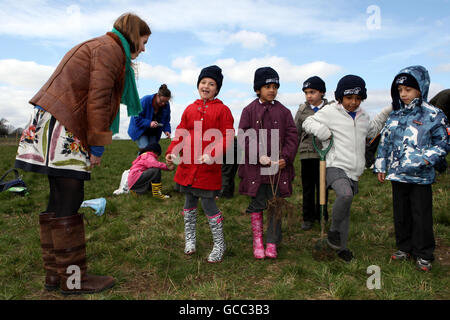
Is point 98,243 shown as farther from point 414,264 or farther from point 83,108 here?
point 414,264

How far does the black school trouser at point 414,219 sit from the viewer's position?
370 cm

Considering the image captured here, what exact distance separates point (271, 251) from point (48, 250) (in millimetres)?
2366

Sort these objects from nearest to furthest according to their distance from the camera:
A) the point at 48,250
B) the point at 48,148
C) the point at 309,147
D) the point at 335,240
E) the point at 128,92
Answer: the point at 48,148, the point at 48,250, the point at 128,92, the point at 335,240, the point at 309,147

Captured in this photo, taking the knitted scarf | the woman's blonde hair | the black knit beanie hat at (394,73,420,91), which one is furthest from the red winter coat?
the black knit beanie hat at (394,73,420,91)

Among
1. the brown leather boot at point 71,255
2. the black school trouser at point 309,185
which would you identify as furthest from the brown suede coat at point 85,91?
the black school trouser at point 309,185

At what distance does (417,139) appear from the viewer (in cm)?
365

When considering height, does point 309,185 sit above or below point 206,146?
below

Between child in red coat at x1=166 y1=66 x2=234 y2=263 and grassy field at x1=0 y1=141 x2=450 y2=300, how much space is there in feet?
1.89

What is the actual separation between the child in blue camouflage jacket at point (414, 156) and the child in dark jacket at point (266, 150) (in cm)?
109

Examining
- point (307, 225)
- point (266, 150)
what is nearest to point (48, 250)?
point (266, 150)

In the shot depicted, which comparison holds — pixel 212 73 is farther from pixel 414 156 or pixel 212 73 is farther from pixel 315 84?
pixel 414 156

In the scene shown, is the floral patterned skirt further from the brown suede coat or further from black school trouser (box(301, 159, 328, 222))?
black school trouser (box(301, 159, 328, 222))

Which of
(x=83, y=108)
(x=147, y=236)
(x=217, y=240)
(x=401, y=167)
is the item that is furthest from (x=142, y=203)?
(x=401, y=167)
